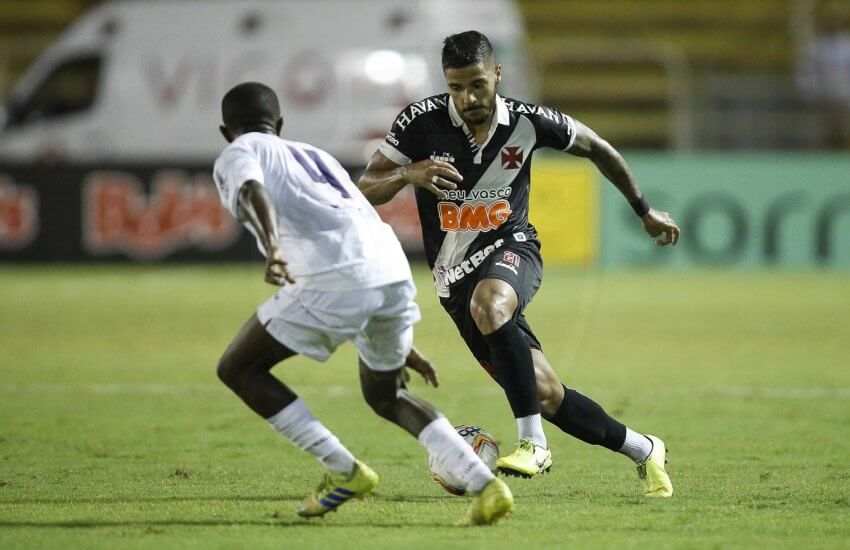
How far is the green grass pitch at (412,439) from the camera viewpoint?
5.59m

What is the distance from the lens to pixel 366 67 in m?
20.9

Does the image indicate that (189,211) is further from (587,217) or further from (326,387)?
(326,387)

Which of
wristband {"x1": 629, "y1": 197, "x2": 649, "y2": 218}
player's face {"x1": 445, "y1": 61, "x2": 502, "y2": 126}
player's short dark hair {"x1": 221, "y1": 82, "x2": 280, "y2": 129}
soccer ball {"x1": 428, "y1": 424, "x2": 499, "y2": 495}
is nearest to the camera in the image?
player's short dark hair {"x1": 221, "y1": 82, "x2": 280, "y2": 129}

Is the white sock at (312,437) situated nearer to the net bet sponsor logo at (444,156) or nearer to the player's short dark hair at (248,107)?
the player's short dark hair at (248,107)

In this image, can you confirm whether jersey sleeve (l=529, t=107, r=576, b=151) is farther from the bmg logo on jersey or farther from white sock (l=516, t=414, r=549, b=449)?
white sock (l=516, t=414, r=549, b=449)

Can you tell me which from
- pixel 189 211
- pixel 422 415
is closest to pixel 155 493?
pixel 422 415

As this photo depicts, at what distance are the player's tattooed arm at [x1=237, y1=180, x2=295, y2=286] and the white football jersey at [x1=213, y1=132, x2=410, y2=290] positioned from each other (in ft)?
0.35

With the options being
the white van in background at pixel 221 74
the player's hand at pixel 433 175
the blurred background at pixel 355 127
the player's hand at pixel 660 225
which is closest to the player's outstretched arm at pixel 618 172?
the player's hand at pixel 660 225

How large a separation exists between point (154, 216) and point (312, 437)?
15486 mm

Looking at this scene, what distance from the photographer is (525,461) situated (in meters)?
6.18

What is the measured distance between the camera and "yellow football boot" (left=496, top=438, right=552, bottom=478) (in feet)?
20.2

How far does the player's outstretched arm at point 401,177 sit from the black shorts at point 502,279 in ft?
1.51

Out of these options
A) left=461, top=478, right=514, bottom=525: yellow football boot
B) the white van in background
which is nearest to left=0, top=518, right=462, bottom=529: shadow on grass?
left=461, top=478, right=514, bottom=525: yellow football boot

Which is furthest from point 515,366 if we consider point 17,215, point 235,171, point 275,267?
point 17,215
